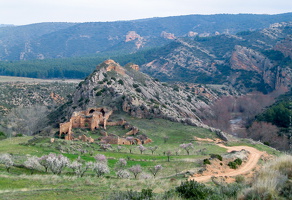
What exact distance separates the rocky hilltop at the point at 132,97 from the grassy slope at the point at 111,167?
11.5 ft

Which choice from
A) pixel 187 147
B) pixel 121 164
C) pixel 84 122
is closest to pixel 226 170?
pixel 121 164

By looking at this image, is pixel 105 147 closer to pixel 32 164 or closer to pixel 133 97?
pixel 32 164

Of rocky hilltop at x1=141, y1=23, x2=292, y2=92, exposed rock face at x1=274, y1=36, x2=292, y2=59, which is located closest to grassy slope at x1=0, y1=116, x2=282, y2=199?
rocky hilltop at x1=141, y1=23, x2=292, y2=92

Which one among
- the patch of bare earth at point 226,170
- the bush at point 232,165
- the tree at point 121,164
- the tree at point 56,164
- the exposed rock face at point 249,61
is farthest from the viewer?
the exposed rock face at point 249,61

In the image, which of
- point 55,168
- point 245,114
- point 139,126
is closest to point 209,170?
point 55,168

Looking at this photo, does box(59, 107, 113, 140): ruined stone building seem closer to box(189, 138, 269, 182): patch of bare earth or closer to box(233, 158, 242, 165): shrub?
box(189, 138, 269, 182): patch of bare earth

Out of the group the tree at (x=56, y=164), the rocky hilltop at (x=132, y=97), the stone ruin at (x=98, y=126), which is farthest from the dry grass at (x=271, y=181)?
the rocky hilltop at (x=132, y=97)

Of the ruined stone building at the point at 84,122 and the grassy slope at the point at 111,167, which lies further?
the ruined stone building at the point at 84,122

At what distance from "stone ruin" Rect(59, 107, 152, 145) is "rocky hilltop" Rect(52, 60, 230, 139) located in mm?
6046

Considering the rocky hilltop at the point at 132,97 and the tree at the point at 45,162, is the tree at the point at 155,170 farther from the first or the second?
the rocky hilltop at the point at 132,97

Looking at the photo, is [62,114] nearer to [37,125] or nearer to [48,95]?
[37,125]

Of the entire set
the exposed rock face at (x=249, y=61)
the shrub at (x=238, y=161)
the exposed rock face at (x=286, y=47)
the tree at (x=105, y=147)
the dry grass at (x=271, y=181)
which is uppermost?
the exposed rock face at (x=286, y=47)

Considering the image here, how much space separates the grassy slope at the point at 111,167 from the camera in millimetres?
19297

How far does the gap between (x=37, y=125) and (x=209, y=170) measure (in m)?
59.3
